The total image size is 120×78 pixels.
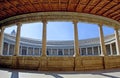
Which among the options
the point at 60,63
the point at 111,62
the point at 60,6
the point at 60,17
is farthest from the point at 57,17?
the point at 111,62

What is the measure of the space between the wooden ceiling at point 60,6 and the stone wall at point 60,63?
6079 millimetres

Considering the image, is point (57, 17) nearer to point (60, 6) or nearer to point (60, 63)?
point (60, 6)

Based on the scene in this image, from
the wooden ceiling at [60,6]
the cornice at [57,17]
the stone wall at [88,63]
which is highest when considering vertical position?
the wooden ceiling at [60,6]

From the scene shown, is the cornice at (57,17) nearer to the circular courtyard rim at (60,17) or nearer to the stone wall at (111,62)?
the circular courtyard rim at (60,17)

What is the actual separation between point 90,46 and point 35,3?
3981 centimetres

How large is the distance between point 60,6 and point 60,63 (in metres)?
6.94

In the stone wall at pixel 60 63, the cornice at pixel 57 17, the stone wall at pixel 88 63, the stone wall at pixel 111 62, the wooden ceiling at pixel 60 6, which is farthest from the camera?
the cornice at pixel 57 17

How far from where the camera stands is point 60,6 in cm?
1631

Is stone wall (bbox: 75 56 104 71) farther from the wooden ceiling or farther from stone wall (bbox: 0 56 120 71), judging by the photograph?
the wooden ceiling

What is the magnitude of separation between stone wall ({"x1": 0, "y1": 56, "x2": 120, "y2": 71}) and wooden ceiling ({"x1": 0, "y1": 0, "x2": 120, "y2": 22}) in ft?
19.9

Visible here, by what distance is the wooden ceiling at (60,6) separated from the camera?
1494cm

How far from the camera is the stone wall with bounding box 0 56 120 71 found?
16.0 m

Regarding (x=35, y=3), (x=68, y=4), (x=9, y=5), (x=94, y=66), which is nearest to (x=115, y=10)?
(x=68, y=4)

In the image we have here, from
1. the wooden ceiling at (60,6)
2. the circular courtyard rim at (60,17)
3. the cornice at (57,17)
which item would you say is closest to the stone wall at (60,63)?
the circular courtyard rim at (60,17)
